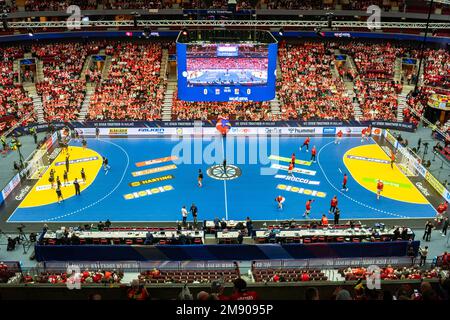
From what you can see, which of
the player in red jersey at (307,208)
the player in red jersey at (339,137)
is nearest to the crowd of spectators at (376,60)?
the player in red jersey at (339,137)

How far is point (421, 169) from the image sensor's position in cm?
3030

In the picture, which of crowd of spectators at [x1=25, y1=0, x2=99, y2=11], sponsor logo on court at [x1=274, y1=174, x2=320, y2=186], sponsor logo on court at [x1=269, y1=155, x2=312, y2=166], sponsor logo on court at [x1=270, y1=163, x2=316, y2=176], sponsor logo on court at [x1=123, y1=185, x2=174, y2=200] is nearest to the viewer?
sponsor logo on court at [x1=123, y1=185, x2=174, y2=200]

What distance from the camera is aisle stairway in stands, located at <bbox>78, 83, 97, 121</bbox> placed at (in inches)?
1594

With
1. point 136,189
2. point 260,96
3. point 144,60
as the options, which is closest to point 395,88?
point 260,96

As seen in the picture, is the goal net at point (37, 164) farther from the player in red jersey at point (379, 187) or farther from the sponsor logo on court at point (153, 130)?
the player in red jersey at point (379, 187)

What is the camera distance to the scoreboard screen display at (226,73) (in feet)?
115

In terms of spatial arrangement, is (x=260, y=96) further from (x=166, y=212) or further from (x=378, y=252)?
(x=378, y=252)

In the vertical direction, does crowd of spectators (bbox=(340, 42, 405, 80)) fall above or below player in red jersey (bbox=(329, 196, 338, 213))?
above

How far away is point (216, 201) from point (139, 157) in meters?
8.85

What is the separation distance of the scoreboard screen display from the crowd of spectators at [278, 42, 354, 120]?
19.9ft

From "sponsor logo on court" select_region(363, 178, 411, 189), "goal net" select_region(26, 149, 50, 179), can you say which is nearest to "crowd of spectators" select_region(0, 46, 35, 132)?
"goal net" select_region(26, 149, 50, 179)

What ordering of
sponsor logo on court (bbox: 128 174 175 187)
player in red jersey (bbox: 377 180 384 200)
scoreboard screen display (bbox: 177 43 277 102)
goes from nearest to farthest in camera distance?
player in red jersey (bbox: 377 180 384 200), sponsor logo on court (bbox: 128 174 175 187), scoreboard screen display (bbox: 177 43 277 102)

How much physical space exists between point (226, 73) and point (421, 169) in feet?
52.3

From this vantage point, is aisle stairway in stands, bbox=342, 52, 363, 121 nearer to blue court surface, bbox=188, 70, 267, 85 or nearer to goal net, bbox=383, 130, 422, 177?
goal net, bbox=383, 130, 422, 177
